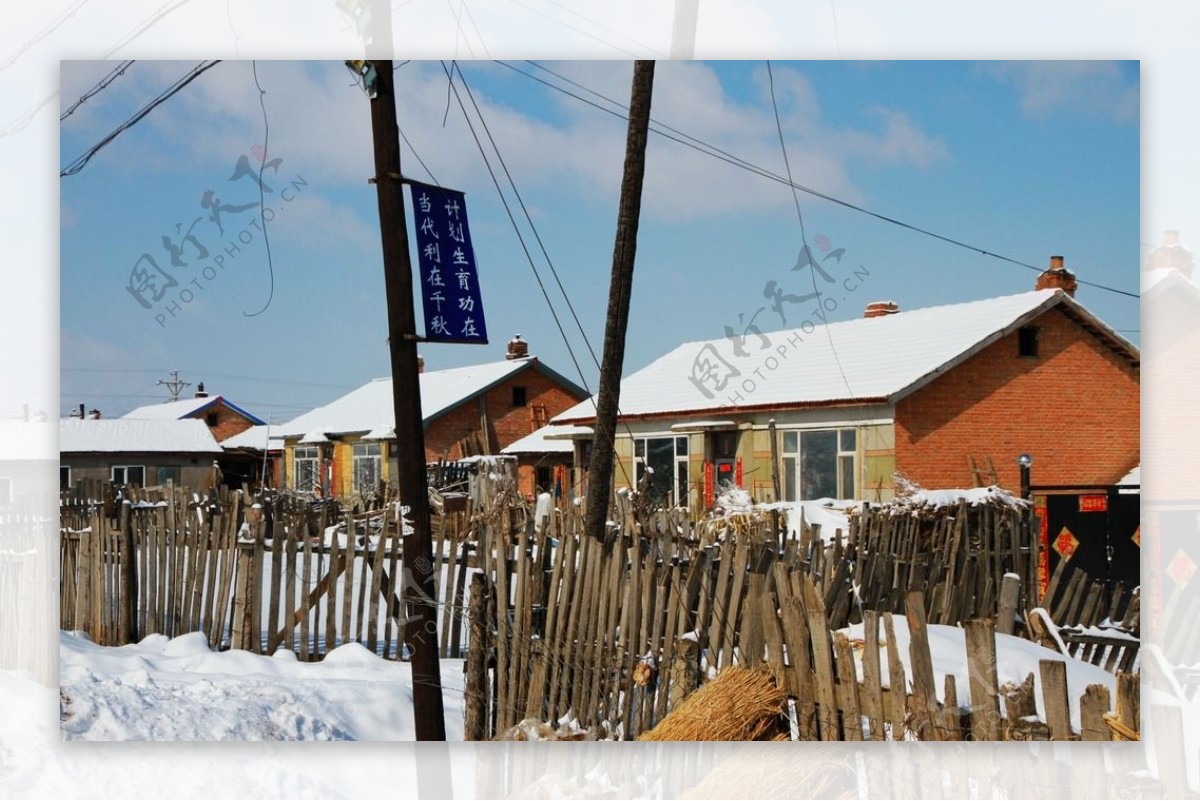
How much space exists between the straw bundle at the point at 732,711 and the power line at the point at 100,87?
3402 mm

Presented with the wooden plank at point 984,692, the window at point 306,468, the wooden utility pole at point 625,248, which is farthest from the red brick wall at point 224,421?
the wooden plank at point 984,692

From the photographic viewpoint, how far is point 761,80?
5078mm

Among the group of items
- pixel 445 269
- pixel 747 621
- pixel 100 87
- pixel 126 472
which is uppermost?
pixel 100 87

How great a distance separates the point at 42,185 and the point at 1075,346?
4.28 meters

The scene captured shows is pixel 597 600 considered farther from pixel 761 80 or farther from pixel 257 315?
pixel 761 80

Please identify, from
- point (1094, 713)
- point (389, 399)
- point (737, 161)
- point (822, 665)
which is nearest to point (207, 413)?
point (389, 399)

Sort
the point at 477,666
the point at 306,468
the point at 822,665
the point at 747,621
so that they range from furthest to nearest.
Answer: the point at 306,468
the point at 477,666
the point at 747,621
the point at 822,665

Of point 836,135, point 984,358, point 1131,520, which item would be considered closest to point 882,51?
point 836,135

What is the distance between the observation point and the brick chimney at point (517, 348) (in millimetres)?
5078

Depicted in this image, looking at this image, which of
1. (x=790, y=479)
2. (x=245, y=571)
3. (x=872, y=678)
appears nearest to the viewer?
(x=872, y=678)

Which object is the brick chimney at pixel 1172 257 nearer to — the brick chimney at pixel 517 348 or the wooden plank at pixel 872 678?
the wooden plank at pixel 872 678

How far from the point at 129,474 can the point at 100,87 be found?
165cm

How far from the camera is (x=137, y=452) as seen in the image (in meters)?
5.42

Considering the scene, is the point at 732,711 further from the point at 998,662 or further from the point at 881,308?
the point at 881,308
